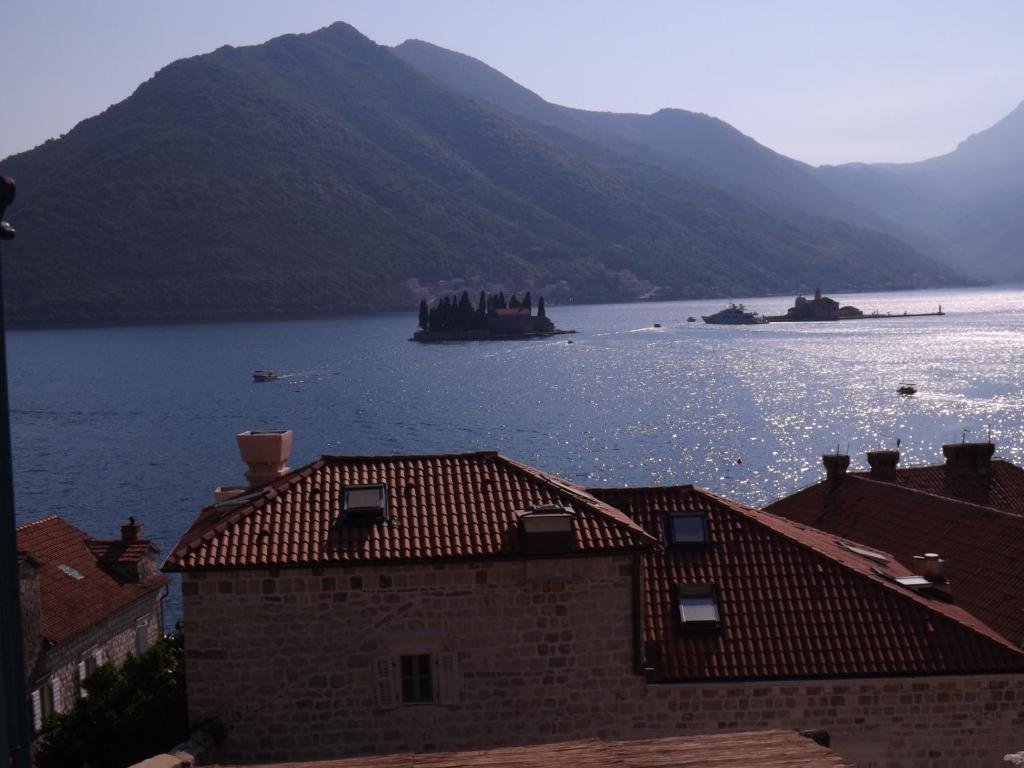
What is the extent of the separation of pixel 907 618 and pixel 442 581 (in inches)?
227

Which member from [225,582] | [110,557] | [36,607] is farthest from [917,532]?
[110,557]

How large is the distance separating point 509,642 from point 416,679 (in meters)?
1.12

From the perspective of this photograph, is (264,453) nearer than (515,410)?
Yes

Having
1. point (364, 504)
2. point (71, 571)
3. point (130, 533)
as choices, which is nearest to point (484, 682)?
point (364, 504)

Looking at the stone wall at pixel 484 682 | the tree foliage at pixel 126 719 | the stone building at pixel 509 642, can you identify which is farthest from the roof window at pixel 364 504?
the tree foliage at pixel 126 719

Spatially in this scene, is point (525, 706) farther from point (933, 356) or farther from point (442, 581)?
point (933, 356)

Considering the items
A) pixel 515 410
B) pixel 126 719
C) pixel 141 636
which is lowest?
pixel 515 410

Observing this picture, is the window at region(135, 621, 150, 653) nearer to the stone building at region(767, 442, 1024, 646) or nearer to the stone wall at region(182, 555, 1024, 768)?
the stone building at region(767, 442, 1024, 646)

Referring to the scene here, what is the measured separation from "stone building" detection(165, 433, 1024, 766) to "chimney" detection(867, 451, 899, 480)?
13.5 meters

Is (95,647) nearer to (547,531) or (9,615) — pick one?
(547,531)

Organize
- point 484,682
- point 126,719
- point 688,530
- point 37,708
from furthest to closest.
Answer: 1. point 37,708
2. point 688,530
3. point 126,719
4. point 484,682

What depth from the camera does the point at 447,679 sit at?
12.3 metres

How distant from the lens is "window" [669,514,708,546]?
1468 centimetres

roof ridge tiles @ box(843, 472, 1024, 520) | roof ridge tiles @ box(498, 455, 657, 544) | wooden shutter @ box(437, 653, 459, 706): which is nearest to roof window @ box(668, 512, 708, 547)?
roof ridge tiles @ box(498, 455, 657, 544)
